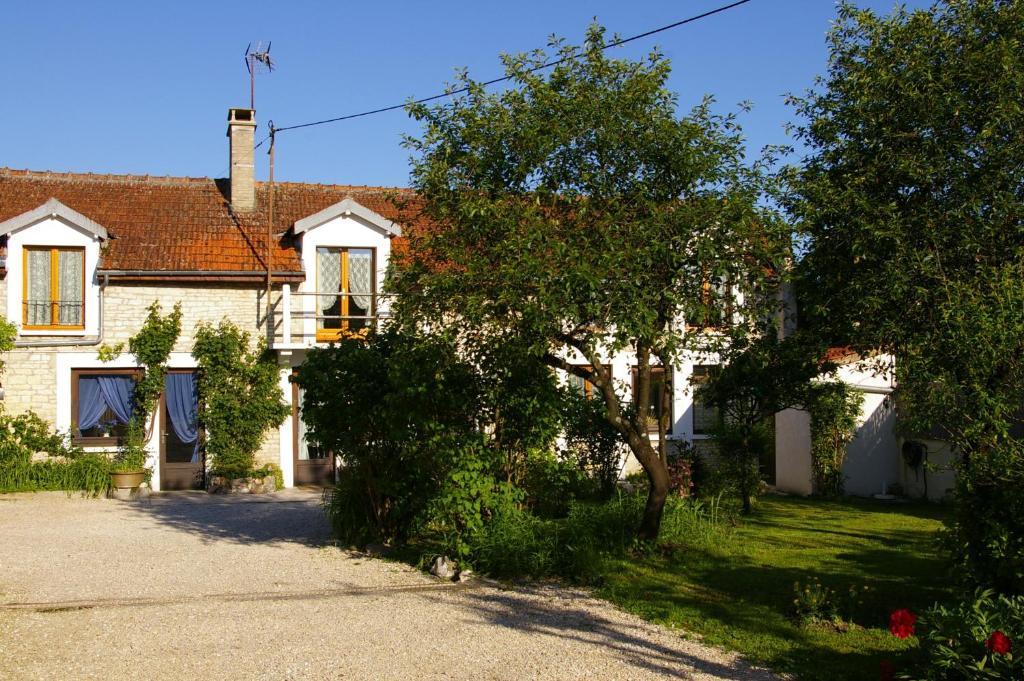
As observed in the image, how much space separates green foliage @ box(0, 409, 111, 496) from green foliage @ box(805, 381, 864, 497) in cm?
1245

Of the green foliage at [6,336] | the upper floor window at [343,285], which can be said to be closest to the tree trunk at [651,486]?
the upper floor window at [343,285]

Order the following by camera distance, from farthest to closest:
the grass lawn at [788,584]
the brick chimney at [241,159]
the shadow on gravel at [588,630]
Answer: the brick chimney at [241,159], the grass lawn at [788,584], the shadow on gravel at [588,630]

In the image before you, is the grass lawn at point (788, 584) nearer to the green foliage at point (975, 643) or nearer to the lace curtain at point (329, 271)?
the green foliage at point (975, 643)

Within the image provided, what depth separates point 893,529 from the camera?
43.6ft

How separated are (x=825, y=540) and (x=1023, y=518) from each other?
6096 millimetres

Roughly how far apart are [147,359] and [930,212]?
13893mm

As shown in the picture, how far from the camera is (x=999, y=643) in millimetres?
5180

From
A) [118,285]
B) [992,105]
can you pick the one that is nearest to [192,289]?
A: [118,285]

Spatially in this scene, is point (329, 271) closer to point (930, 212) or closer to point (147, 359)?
point (147, 359)

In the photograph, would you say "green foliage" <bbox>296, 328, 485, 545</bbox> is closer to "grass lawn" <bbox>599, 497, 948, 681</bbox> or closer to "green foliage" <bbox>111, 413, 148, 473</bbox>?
"grass lawn" <bbox>599, 497, 948, 681</bbox>

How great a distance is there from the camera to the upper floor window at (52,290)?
58.5ft

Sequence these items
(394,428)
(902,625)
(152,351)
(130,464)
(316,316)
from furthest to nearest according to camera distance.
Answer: (316,316), (152,351), (130,464), (394,428), (902,625)

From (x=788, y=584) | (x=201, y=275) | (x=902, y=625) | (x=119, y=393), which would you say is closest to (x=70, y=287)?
(x=119, y=393)

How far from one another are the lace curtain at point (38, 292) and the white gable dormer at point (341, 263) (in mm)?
4552
